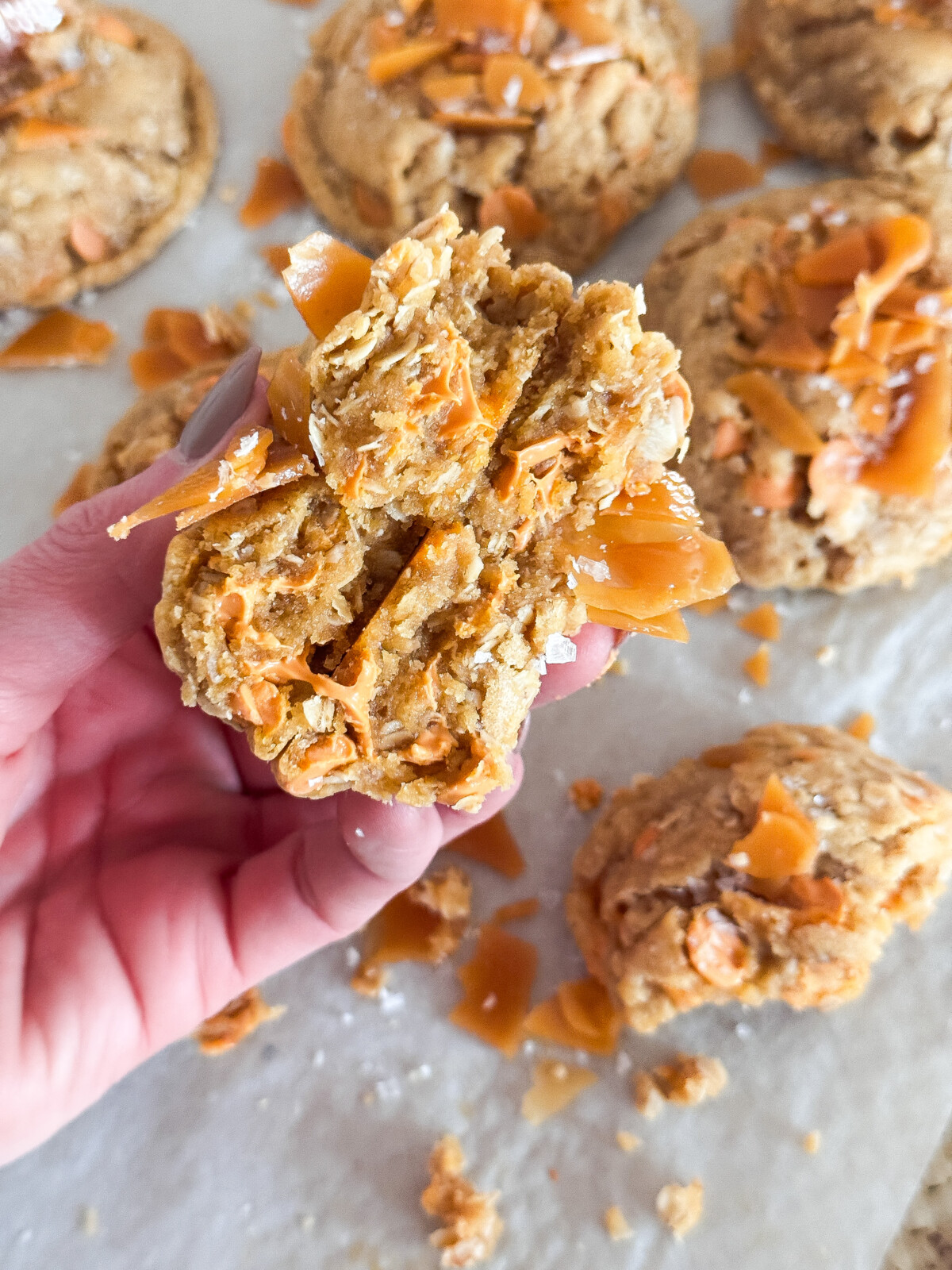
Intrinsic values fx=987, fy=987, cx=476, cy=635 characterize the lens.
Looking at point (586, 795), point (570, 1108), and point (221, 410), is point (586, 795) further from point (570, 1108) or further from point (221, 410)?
point (221, 410)

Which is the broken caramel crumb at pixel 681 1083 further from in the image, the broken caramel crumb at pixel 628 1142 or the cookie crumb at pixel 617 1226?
the cookie crumb at pixel 617 1226

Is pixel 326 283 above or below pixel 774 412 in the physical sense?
above

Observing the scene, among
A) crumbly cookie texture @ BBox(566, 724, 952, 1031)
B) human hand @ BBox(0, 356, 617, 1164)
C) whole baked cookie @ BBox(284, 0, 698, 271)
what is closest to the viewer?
human hand @ BBox(0, 356, 617, 1164)

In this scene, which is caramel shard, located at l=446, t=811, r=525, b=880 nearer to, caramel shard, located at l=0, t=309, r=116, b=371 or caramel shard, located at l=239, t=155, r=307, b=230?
caramel shard, located at l=0, t=309, r=116, b=371

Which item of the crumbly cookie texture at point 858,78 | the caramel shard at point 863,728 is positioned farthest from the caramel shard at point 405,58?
the caramel shard at point 863,728

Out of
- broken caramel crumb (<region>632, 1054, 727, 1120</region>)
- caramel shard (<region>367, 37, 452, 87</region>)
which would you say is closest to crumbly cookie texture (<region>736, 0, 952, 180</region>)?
caramel shard (<region>367, 37, 452, 87</region>)

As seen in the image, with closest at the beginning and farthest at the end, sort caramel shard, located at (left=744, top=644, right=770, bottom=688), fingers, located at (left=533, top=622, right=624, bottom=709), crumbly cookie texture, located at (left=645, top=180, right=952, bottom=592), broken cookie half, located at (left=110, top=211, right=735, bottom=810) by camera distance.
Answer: broken cookie half, located at (left=110, top=211, right=735, bottom=810) < fingers, located at (left=533, top=622, right=624, bottom=709) < crumbly cookie texture, located at (left=645, top=180, right=952, bottom=592) < caramel shard, located at (left=744, top=644, right=770, bottom=688)

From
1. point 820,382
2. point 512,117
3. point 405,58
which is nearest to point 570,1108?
point 820,382
